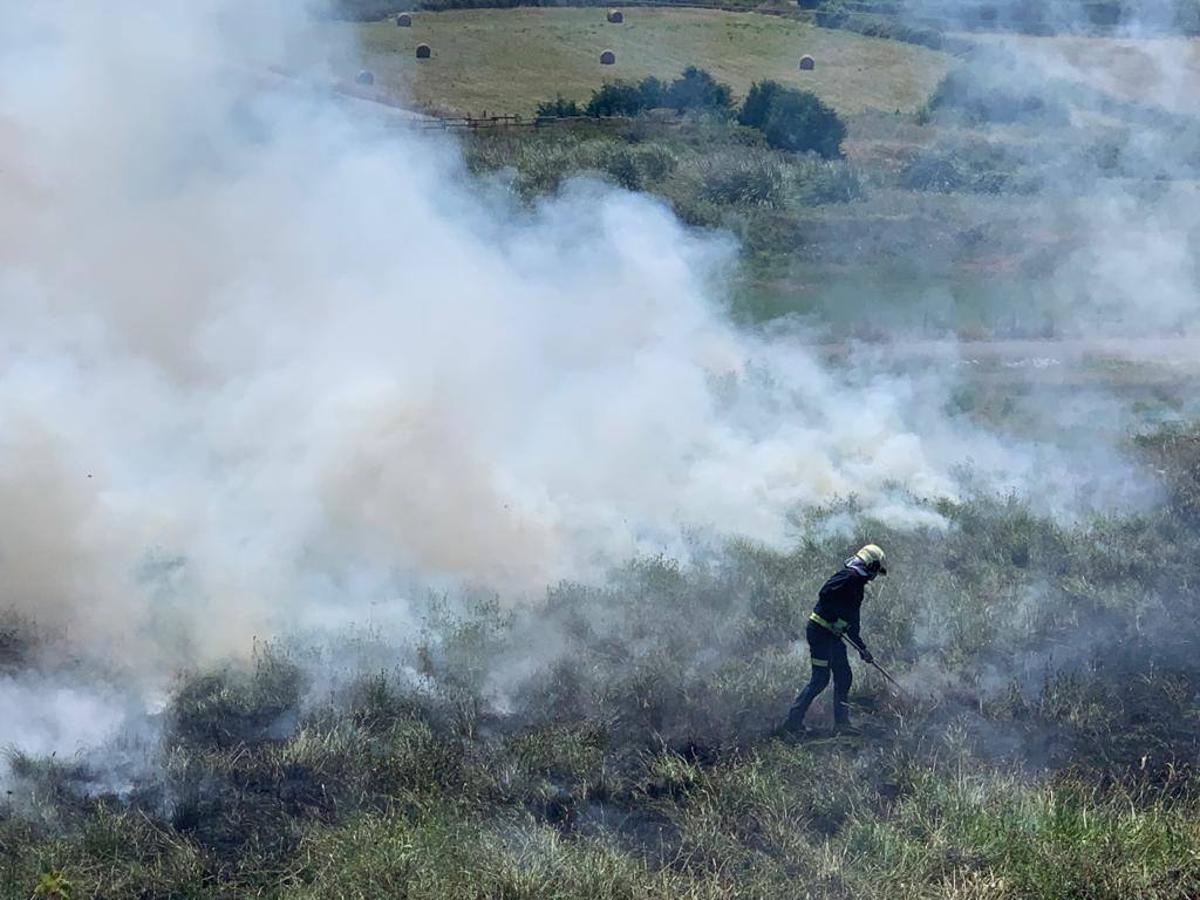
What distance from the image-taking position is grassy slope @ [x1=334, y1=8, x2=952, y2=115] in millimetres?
26828

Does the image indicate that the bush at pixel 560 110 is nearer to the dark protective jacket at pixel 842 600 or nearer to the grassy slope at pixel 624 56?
the grassy slope at pixel 624 56

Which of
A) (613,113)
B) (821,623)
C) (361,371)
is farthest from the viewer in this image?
(613,113)

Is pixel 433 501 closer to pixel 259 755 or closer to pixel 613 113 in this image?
pixel 259 755

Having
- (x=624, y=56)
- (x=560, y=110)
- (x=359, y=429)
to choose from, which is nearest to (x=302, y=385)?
(x=359, y=429)

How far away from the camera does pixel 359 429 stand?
11.4 metres

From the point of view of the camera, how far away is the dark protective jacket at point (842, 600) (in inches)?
361

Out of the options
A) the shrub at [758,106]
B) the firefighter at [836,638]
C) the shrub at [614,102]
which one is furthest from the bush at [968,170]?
the firefighter at [836,638]

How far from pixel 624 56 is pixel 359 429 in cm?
2370

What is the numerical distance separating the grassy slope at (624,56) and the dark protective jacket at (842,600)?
55.4 feet

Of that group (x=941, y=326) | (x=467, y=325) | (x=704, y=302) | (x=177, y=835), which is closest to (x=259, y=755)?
(x=177, y=835)

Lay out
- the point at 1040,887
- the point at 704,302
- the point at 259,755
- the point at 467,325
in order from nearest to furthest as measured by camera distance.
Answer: the point at 1040,887, the point at 259,755, the point at 467,325, the point at 704,302

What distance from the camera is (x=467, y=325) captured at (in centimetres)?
1352

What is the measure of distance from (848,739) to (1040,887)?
6.79ft

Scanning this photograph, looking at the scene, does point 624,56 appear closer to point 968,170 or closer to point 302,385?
point 968,170
